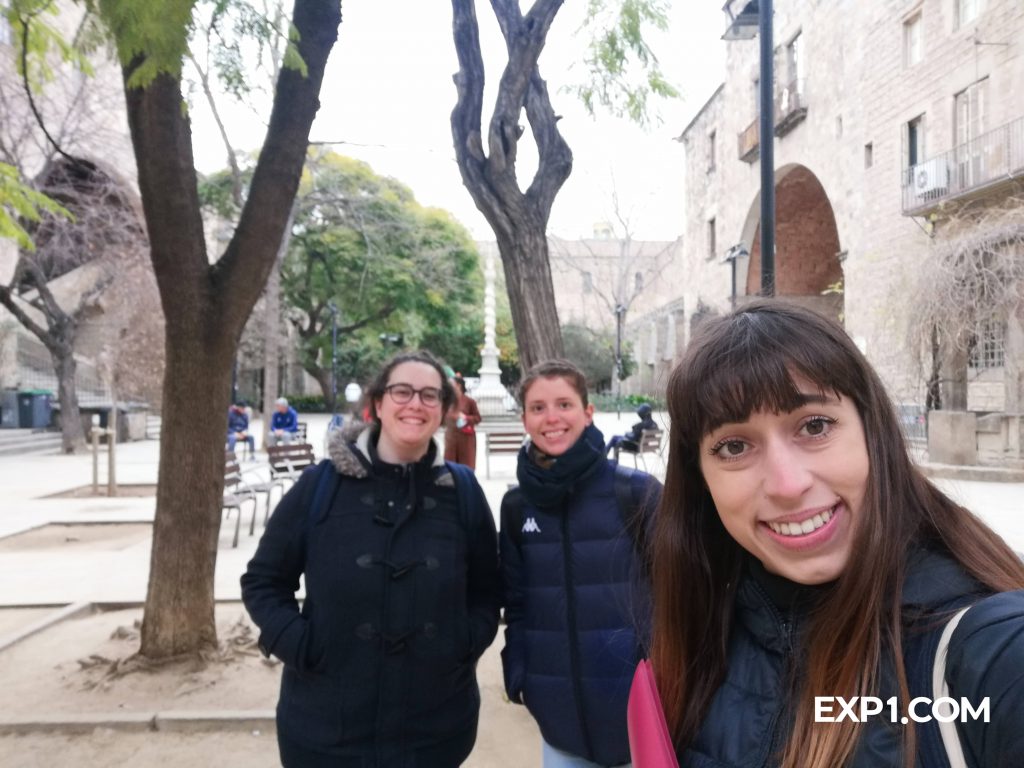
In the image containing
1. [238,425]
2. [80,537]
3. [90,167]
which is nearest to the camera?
[80,537]

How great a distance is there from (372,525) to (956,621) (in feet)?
5.47

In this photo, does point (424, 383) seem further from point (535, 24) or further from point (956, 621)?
point (535, 24)

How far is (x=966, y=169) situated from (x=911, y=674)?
740 inches

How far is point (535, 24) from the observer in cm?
430

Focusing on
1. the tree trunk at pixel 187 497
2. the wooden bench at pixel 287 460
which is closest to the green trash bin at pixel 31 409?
the wooden bench at pixel 287 460

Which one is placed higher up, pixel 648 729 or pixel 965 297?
pixel 965 297

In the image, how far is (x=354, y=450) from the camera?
2.32 metres

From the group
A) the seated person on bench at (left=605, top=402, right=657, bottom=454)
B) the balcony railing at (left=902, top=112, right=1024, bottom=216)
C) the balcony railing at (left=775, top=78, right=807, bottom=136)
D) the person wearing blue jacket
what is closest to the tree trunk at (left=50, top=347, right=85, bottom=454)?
the seated person on bench at (left=605, top=402, right=657, bottom=454)

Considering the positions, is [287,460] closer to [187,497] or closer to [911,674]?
[187,497]

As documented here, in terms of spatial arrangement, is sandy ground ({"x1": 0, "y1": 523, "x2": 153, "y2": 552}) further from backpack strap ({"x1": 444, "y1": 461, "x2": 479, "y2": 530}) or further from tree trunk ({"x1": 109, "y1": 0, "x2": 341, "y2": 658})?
backpack strap ({"x1": 444, "y1": 461, "x2": 479, "y2": 530})

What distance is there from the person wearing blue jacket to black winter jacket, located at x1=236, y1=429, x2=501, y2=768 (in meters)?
0.17

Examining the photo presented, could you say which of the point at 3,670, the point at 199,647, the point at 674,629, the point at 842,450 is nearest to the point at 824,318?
the point at 842,450

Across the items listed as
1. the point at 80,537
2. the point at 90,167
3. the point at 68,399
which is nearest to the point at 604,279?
the point at 90,167
